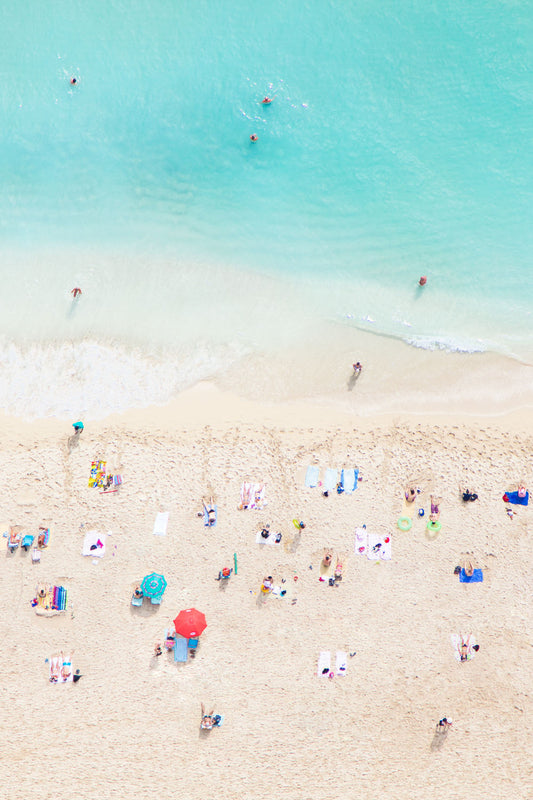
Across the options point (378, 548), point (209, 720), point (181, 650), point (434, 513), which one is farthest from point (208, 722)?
point (434, 513)

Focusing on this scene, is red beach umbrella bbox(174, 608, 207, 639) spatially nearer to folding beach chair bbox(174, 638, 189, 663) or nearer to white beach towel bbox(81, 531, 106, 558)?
folding beach chair bbox(174, 638, 189, 663)

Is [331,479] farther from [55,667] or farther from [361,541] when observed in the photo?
[55,667]

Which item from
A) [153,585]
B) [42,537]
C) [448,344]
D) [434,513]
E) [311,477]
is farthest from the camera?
[448,344]

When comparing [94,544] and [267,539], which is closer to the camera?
[94,544]

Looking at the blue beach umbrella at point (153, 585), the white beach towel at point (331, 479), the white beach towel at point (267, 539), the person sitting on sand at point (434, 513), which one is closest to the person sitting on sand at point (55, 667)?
the blue beach umbrella at point (153, 585)

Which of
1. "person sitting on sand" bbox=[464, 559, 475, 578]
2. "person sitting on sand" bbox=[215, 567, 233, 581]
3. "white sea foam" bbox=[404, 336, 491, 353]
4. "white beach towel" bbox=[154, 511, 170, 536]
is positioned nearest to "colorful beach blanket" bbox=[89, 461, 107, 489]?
"white beach towel" bbox=[154, 511, 170, 536]

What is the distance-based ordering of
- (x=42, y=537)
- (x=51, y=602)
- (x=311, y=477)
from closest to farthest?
(x=51, y=602)
(x=42, y=537)
(x=311, y=477)

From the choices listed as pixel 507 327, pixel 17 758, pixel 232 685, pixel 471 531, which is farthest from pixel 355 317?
pixel 17 758
